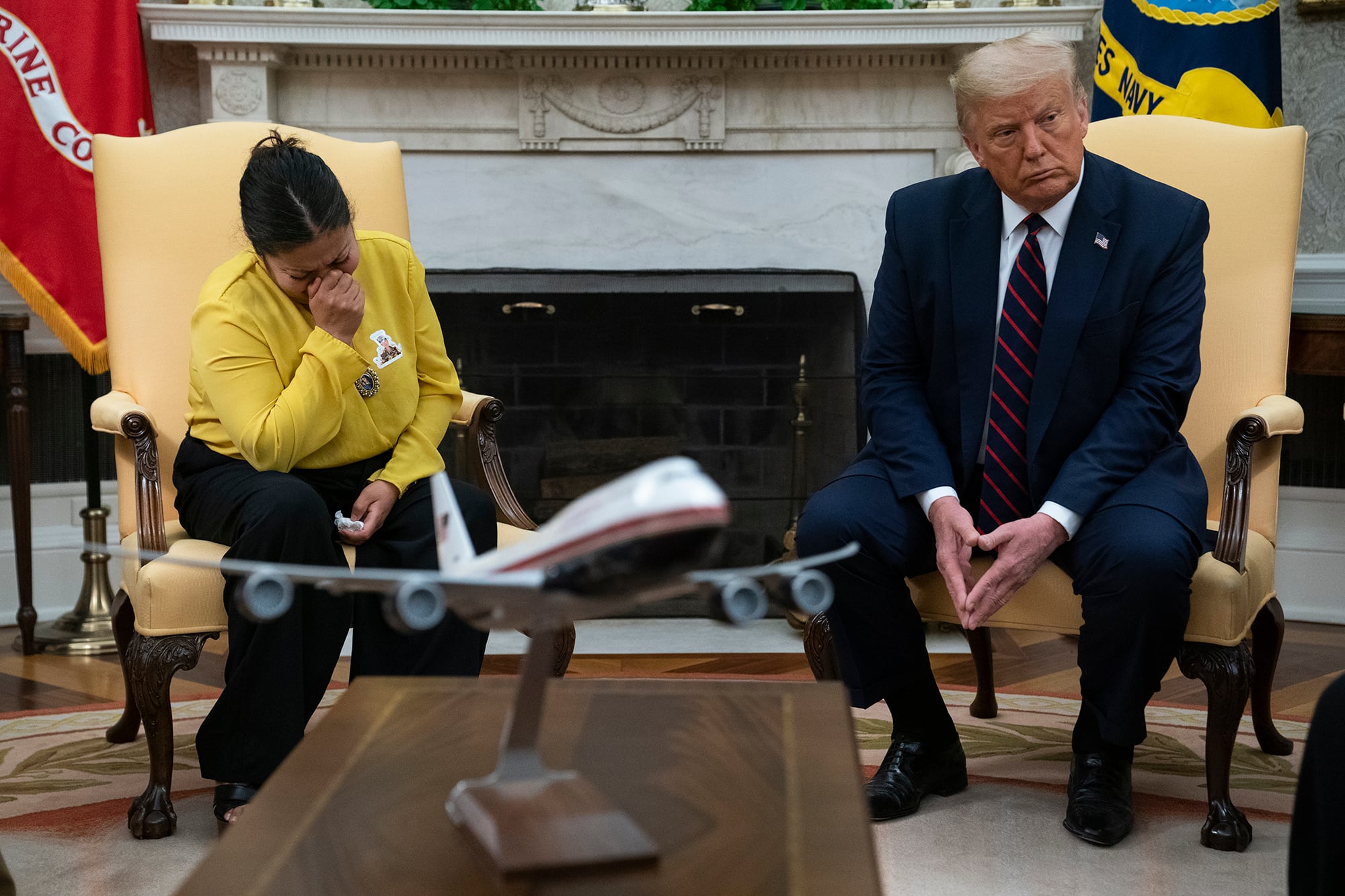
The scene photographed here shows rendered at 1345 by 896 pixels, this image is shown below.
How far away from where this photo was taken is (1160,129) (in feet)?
7.30

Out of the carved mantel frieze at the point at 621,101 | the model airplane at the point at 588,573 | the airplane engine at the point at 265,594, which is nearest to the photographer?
the model airplane at the point at 588,573

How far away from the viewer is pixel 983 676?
2.38 m

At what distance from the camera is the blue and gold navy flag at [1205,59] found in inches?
108

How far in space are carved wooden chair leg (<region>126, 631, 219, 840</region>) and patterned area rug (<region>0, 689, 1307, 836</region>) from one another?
0.11m

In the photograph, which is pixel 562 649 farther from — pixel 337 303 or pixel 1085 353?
pixel 1085 353

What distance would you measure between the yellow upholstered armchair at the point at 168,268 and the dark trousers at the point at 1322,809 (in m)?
1.16

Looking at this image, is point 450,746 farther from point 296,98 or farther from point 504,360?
point 296,98

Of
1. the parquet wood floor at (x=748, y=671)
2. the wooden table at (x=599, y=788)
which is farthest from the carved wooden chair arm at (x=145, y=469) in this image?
the parquet wood floor at (x=748, y=671)

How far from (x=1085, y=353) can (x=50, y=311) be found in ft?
7.76

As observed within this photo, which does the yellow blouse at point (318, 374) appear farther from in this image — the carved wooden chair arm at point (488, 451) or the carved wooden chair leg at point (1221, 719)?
the carved wooden chair leg at point (1221, 719)

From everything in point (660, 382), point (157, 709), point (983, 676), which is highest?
point (660, 382)

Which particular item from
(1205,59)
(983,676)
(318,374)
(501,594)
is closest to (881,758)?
(983,676)

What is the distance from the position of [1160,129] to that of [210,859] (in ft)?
6.60

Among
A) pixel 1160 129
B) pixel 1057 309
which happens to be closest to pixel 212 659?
pixel 1057 309
